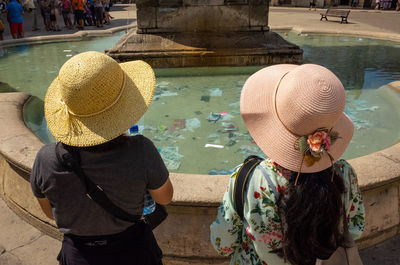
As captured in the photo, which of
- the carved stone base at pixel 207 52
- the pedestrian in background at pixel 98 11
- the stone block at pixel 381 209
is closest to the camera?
the stone block at pixel 381 209

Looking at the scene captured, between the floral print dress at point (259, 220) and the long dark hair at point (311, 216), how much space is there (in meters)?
0.05

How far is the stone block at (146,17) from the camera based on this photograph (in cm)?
757

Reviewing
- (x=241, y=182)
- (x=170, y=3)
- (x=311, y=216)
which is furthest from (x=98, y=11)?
(x=311, y=216)

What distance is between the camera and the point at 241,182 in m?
1.33

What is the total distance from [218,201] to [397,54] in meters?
8.63

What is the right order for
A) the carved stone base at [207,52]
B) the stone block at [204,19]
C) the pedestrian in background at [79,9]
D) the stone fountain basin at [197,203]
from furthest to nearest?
1. the pedestrian in background at [79,9]
2. the stone block at [204,19]
3. the carved stone base at [207,52]
4. the stone fountain basin at [197,203]

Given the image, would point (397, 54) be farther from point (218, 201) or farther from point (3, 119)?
point (3, 119)

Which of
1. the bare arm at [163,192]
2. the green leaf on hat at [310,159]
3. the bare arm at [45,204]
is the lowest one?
the bare arm at [45,204]

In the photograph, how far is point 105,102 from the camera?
1.35 meters

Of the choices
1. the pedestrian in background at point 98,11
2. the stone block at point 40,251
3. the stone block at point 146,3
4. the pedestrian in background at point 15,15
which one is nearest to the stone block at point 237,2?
the stone block at point 146,3

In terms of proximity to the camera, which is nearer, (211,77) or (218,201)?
(218,201)

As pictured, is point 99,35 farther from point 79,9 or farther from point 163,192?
point 163,192

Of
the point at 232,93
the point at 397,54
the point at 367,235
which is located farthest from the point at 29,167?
the point at 397,54

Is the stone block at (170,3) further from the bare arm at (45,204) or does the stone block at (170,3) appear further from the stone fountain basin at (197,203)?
the bare arm at (45,204)
